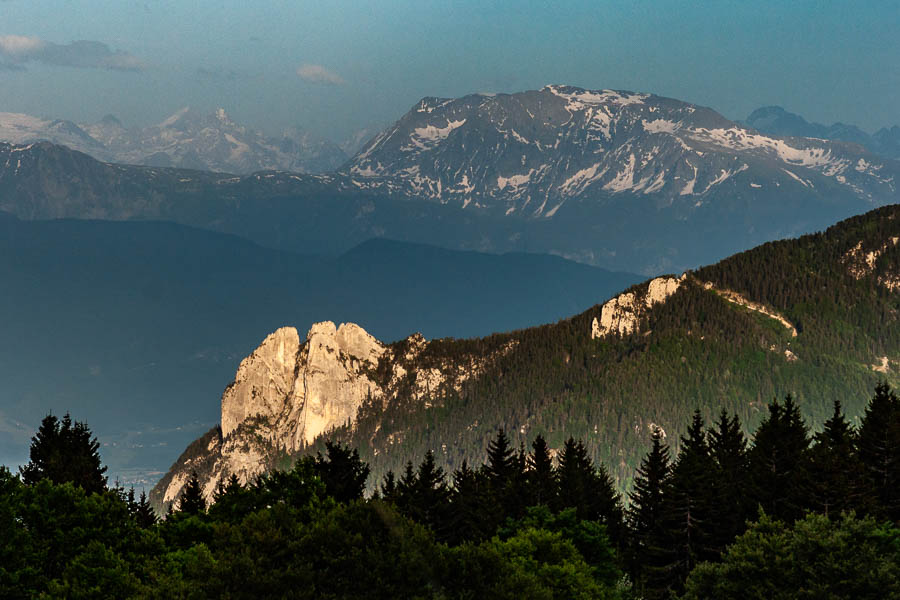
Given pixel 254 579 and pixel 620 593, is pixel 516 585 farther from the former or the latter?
pixel 620 593

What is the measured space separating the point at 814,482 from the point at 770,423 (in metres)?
24.5

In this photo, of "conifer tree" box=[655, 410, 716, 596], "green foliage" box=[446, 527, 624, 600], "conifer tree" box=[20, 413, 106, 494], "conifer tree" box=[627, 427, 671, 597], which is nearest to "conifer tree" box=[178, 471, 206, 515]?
"conifer tree" box=[20, 413, 106, 494]

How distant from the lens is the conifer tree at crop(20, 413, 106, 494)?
341 feet

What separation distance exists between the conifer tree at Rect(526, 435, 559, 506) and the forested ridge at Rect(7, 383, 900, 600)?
1.19 ft

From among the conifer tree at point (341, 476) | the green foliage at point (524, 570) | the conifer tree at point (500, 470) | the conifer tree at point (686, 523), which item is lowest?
the green foliage at point (524, 570)

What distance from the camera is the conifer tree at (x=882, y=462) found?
8431cm

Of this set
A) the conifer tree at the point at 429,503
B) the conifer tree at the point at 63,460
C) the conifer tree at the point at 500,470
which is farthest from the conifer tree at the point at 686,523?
the conifer tree at the point at 63,460

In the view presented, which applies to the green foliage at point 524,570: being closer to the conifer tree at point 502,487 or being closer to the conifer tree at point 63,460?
the conifer tree at point 502,487

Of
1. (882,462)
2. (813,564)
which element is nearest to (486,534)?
(813,564)

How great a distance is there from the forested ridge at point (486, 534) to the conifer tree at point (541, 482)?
14.3 inches

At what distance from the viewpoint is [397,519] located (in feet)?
209

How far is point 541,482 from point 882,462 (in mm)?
39751

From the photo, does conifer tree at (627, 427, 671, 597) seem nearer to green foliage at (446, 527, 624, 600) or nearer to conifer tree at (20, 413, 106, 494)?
green foliage at (446, 527, 624, 600)

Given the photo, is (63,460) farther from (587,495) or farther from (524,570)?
(587,495)
